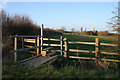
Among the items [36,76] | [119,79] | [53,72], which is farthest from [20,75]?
[119,79]

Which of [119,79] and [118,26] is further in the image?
[118,26]

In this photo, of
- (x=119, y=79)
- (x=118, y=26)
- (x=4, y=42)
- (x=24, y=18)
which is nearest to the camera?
(x=119, y=79)

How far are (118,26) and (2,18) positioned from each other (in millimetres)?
8404

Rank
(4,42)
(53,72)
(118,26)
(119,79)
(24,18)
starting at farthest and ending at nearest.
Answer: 1. (24,18)
2. (4,42)
3. (118,26)
4. (53,72)
5. (119,79)

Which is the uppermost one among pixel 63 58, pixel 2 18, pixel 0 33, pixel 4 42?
pixel 2 18

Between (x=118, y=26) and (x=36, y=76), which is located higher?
(x=118, y=26)

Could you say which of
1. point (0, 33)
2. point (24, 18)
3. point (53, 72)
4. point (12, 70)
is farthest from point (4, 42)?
point (53, 72)

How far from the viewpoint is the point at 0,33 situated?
9219 mm

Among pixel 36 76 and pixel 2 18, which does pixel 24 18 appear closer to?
pixel 2 18

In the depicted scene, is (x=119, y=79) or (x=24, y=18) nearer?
(x=119, y=79)

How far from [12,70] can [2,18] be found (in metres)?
6.84

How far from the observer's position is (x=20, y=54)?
911 centimetres

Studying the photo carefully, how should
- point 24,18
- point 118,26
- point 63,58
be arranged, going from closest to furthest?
point 118,26 → point 63,58 → point 24,18

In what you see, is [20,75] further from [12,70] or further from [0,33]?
[0,33]
